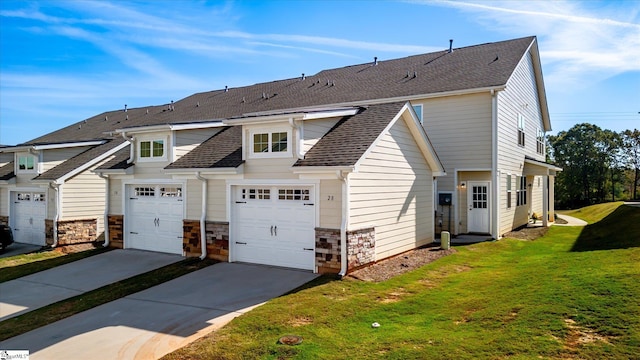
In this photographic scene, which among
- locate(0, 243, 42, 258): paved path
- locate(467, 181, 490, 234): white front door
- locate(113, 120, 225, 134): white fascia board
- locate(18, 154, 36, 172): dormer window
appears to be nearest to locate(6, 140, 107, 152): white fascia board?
locate(18, 154, 36, 172): dormer window

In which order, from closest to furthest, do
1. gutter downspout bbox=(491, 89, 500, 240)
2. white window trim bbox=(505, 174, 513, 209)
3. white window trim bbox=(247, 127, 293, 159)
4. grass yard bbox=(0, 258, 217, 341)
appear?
grass yard bbox=(0, 258, 217, 341) < white window trim bbox=(247, 127, 293, 159) < gutter downspout bbox=(491, 89, 500, 240) < white window trim bbox=(505, 174, 513, 209)

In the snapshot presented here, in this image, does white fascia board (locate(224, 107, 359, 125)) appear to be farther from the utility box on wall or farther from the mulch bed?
the utility box on wall

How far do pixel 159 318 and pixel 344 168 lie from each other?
16.4 ft

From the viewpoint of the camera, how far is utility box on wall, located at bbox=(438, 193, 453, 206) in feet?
53.0

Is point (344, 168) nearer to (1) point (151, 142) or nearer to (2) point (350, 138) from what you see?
(2) point (350, 138)

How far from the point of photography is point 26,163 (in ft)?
58.8

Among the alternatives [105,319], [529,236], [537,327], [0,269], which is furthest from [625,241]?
[0,269]

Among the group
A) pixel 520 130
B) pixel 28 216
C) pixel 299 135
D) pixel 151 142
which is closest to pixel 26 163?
pixel 28 216

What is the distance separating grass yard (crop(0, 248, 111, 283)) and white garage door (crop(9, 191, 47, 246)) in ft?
7.05

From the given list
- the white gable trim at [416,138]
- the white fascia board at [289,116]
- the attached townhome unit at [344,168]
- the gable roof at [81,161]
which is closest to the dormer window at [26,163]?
the attached townhome unit at [344,168]

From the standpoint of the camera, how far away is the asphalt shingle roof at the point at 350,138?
10.1 metres

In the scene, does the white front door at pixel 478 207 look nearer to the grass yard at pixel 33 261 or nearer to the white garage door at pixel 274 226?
the white garage door at pixel 274 226

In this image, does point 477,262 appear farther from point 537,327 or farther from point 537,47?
point 537,47

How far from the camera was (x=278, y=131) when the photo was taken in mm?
11062
